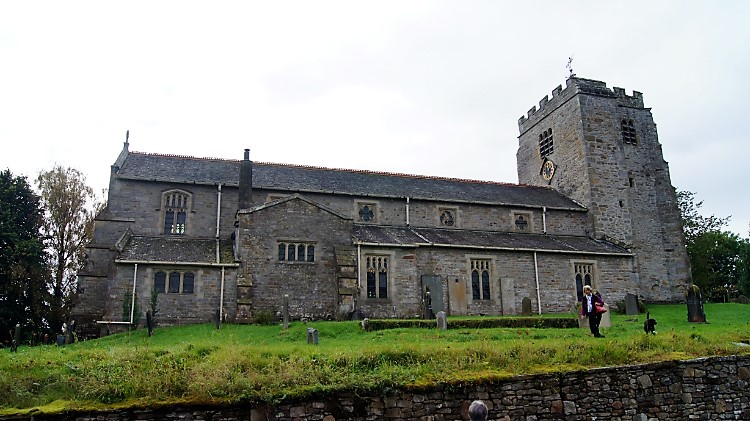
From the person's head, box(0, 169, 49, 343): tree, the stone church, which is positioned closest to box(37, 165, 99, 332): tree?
box(0, 169, 49, 343): tree

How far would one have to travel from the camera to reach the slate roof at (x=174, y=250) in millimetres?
26516

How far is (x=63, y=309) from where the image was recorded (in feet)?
115

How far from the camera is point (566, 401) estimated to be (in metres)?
12.0

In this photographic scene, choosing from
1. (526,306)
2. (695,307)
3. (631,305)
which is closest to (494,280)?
(526,306)

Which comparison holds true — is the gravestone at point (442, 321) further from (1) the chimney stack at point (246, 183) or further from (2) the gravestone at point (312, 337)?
(1) the chimney stack at point (246, 183)

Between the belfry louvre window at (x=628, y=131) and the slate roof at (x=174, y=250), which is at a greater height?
the belfry louvre window at (x=628, y=131)

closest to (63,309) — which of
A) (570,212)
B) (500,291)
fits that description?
(500,291)

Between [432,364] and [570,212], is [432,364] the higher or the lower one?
the lower one

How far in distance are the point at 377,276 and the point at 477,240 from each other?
7.28 metres

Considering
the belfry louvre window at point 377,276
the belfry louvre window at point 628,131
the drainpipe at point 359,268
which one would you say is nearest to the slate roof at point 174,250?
the drainpipe at point 359,268

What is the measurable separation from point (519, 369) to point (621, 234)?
96.5ft

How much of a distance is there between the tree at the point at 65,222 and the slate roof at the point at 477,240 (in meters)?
21.2

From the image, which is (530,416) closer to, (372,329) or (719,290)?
(372,329)

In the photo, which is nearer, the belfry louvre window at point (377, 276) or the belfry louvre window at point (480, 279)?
the belfry louvre window at point (377, 276)
